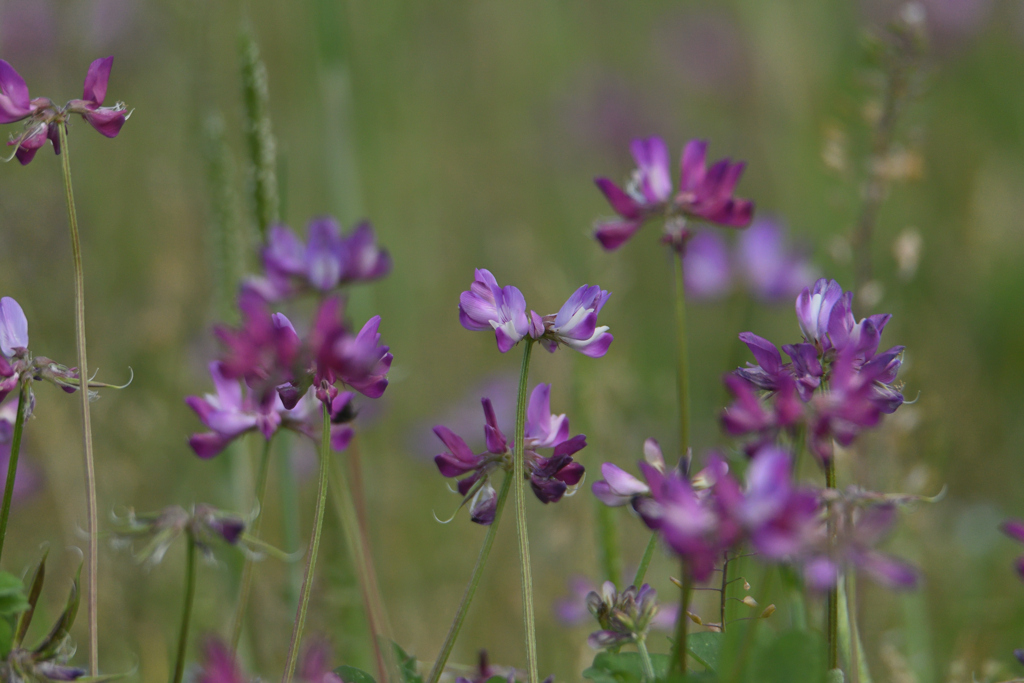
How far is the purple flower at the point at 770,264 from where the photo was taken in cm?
308

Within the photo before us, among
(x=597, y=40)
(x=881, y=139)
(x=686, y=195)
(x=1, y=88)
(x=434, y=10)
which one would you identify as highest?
(x=597, y=40)

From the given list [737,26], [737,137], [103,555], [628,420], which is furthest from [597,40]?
[103,555]

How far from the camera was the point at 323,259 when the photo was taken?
1.49m

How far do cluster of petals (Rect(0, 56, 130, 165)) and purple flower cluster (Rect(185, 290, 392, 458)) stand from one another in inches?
13.1

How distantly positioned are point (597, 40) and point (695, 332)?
11.5 ft

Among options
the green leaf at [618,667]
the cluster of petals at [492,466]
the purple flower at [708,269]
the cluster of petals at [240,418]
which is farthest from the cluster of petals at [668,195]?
the purple flower at [708,269]

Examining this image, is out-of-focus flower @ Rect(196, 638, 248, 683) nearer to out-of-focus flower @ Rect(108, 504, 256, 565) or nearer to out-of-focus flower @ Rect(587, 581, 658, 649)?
out-of-focus flower @ Rect(108, 504, 256, 565)

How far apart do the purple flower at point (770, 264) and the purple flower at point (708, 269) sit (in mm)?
62

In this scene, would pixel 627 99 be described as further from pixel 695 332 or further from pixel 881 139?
pixel 881 139

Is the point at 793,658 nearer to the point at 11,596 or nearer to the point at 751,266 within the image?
the point at 11,596

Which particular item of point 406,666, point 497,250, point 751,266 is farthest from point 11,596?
point 497,250

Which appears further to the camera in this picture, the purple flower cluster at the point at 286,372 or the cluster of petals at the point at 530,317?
the cluster of petals at the point at 530,317

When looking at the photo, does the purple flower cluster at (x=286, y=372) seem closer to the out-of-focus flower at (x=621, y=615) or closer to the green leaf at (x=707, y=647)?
the out-of-focus flower at (x=621, y=615)

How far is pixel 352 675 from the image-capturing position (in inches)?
41.6
